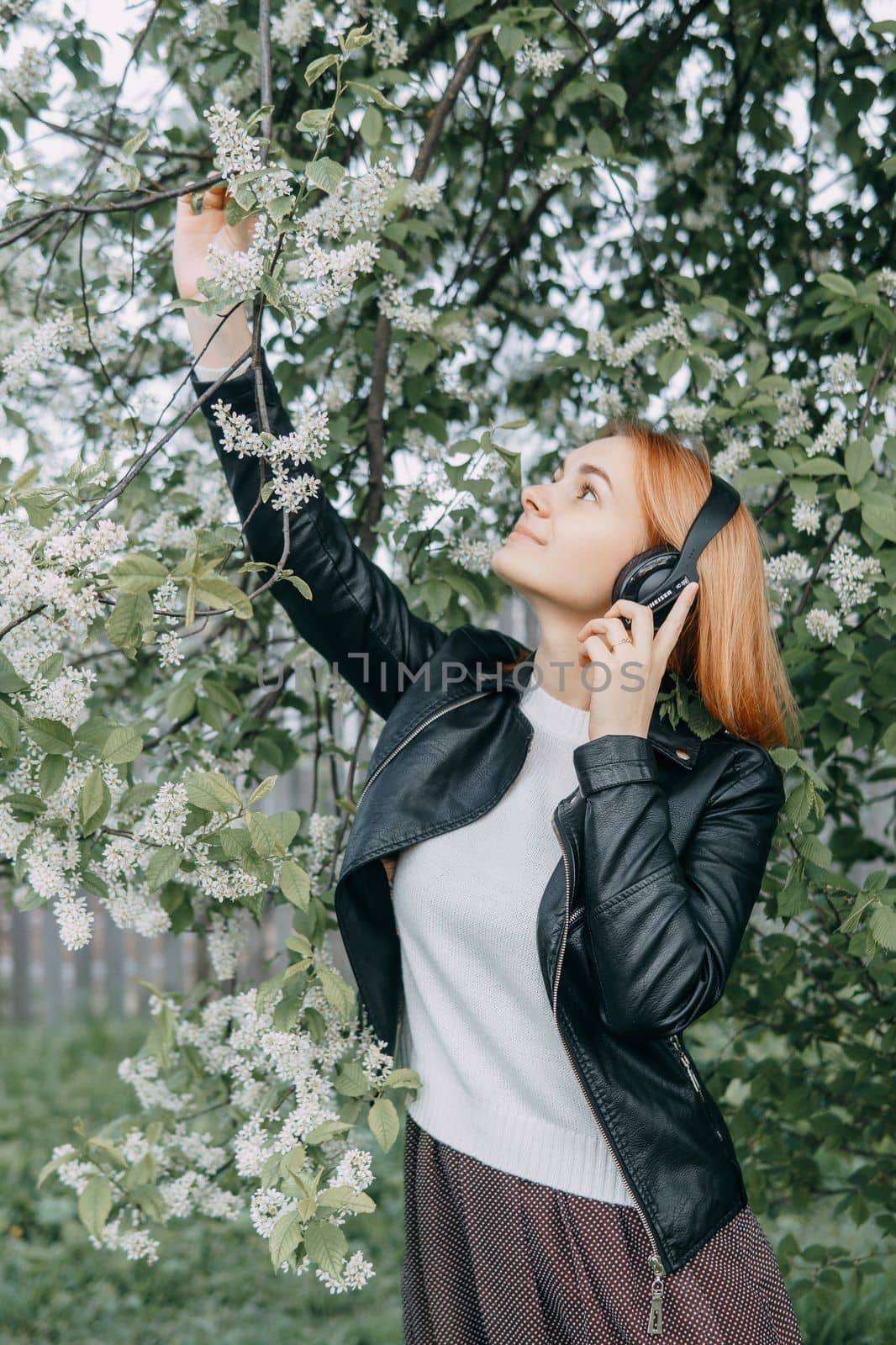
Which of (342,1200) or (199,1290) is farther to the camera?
(199,1290)

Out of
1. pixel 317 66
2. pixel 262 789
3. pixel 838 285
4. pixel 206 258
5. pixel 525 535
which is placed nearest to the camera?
pixel 317 66

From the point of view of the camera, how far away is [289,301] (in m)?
1.38

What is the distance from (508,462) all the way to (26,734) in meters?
0.90

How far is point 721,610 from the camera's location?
1627mm

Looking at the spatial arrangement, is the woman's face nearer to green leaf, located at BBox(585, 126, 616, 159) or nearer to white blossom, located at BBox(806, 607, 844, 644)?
white blossom, located at BBox(806, 607, 844, 644)

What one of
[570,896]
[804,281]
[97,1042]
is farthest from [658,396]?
[97,1042]

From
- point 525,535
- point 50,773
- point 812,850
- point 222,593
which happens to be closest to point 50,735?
point 50,773

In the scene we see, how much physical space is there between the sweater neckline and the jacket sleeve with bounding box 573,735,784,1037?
0.24 m

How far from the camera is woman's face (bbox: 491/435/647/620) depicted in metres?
1.61

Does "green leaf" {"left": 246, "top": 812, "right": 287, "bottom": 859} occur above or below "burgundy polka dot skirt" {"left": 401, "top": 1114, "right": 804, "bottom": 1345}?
above

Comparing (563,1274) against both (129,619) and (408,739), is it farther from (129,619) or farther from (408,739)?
(129,619)

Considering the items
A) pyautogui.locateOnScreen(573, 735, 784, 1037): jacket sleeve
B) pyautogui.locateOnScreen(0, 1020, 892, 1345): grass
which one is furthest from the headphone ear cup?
pyautogui.locateOnScreen(0, 1020, 892, 1345): grass

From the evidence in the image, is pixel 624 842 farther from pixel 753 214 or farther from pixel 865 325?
pixel 753 214

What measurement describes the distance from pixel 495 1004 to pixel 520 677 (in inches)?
21.7
